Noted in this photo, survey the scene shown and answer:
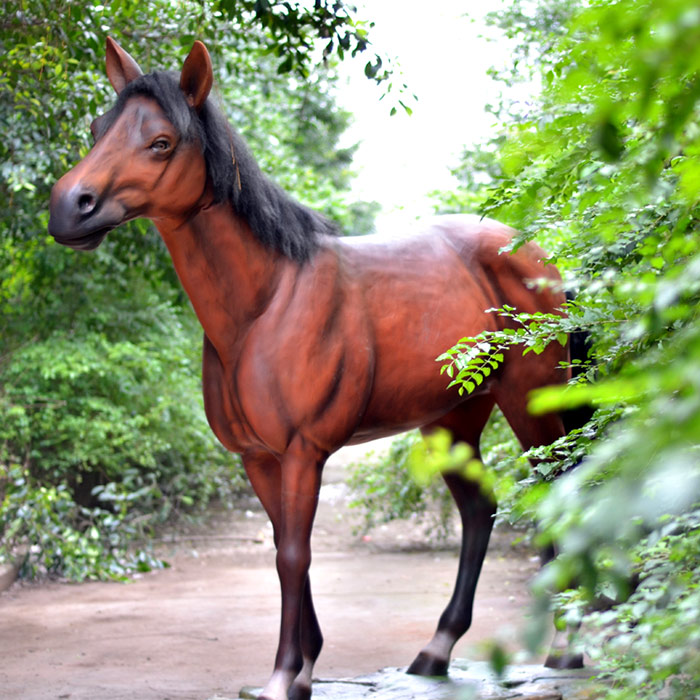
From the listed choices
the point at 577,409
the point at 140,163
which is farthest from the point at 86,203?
the point at 577,409

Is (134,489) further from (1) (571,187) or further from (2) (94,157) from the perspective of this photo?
(1) (571,187)

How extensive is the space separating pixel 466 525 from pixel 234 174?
179cm

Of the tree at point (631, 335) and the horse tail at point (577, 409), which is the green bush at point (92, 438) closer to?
the horse tail at point (577, 409)

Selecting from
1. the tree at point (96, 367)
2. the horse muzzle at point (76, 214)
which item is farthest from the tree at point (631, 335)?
the tree at point (96, 367)

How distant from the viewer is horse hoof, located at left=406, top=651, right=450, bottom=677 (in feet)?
11.5

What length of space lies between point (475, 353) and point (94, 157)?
53.2 inches

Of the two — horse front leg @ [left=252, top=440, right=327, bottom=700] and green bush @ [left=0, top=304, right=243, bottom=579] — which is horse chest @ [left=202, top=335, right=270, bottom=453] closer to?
horse front leg @ [left=252, top=440, right=327, bottom=700]

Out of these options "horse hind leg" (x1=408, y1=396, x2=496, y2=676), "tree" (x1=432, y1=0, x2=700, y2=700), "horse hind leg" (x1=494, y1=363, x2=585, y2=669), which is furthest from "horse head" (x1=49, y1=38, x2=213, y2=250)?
"horse hind leg" (x1=408, y1=396, x2=496, y2=676)

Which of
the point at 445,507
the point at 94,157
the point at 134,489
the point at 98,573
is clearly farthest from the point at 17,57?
the point at 134,489

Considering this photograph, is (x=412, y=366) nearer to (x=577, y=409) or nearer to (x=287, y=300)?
(x=287, y=300)

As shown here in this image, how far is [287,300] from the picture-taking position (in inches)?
124

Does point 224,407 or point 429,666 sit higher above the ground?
point 224,407

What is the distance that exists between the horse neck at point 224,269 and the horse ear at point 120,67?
52cm

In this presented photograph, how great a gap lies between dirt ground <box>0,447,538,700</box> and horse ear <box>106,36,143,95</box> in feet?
7.07
